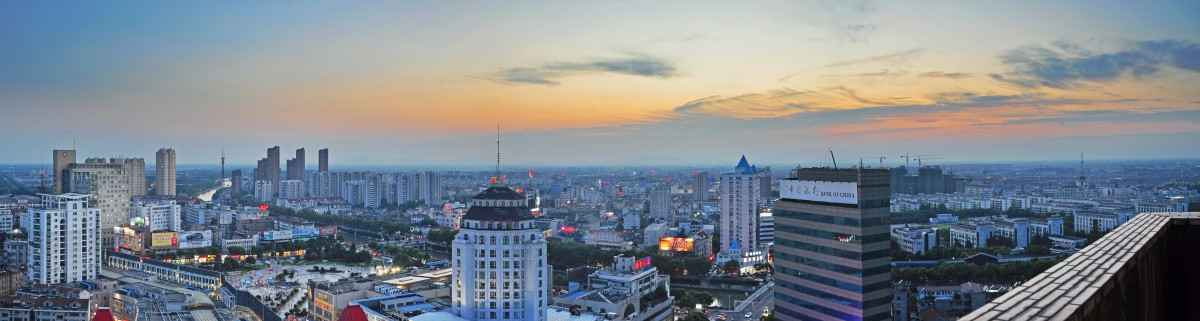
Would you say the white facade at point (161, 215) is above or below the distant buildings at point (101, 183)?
below

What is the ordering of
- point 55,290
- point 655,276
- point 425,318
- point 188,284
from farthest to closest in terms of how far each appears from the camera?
point 188,284 < point 655,276 < point 55,290 < point 425,318

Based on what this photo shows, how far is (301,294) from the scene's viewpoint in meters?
26.8

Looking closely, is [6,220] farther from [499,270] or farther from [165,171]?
[499,270]

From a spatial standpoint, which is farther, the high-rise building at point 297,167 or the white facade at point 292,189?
the high-rise building at point 297,167

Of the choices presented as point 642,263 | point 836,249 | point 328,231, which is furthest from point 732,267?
point 328,231

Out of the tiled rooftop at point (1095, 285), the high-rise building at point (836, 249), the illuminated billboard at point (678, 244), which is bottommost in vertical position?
the illuminated billboard at point (678, 244)

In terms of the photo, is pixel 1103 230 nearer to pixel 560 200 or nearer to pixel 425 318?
pixel 425 318

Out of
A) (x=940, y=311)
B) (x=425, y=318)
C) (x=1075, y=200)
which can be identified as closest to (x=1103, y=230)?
(x=1075, y=200)

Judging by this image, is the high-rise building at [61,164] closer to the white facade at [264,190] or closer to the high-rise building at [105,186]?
the high-rise building at [105,186]

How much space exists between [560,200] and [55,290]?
5201cm

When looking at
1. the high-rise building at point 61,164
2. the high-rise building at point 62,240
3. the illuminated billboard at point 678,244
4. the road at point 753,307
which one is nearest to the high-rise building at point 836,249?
the road at point 753,307

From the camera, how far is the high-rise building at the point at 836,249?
14211mm

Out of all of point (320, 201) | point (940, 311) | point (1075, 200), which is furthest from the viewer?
point (320, 201)

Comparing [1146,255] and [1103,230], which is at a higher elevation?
[1146,255]
